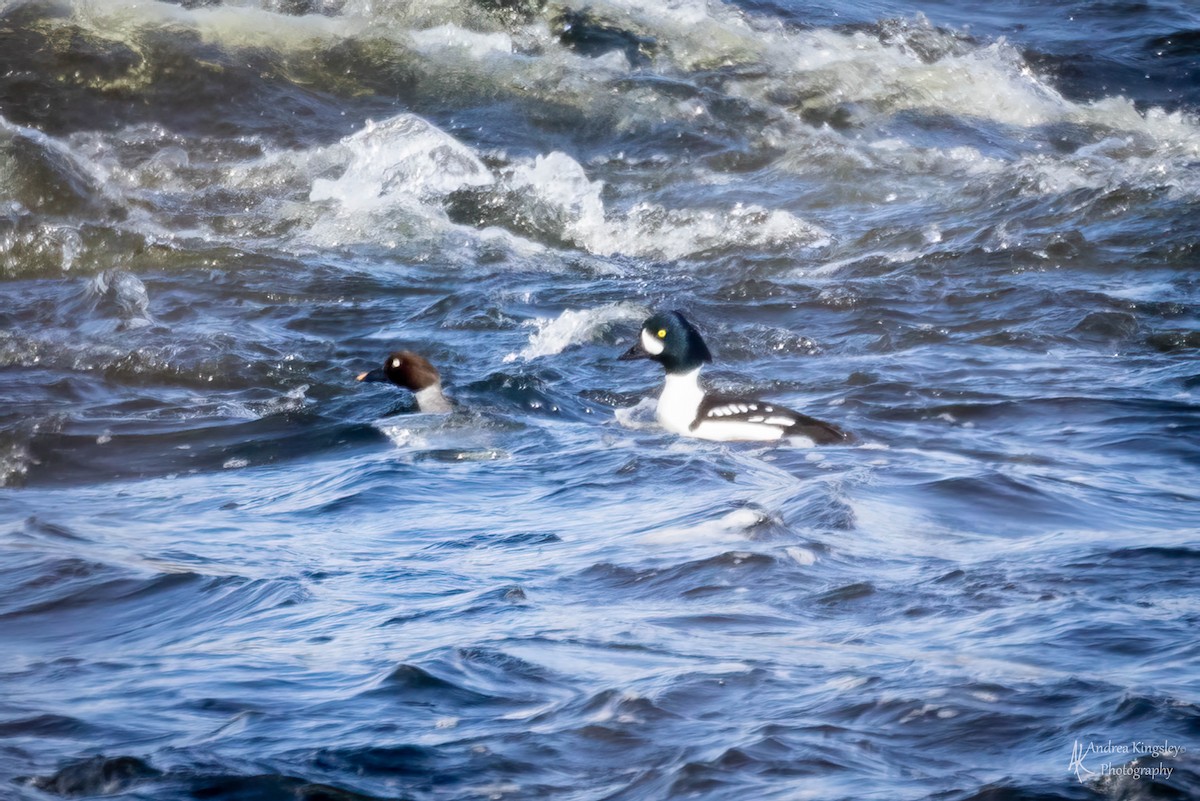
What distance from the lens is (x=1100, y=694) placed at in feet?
11.0

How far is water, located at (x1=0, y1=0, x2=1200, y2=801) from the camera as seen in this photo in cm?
337

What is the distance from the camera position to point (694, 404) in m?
7.49

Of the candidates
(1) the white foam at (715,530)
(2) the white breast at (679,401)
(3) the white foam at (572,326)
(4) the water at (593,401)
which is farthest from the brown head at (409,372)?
(1) the white foam at (715,530)

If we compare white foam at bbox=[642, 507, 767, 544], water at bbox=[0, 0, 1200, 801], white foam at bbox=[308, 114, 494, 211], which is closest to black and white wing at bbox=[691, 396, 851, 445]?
water at bbox=[0, 0, 1200, 801]

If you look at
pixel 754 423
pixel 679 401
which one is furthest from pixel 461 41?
pixel 754 423

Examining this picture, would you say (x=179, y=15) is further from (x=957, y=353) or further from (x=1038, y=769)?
(x=1038, y=769)

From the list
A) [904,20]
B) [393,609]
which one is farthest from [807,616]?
[904,20]

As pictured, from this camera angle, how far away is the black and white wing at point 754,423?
21.7 ft

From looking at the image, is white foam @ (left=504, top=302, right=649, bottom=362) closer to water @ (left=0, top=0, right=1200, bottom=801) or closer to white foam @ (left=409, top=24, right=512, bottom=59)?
water @ (left=0, top=0, right=1200, bottom=801)

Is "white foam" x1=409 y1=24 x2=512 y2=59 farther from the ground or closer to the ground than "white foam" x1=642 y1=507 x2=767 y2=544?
farther from the ground

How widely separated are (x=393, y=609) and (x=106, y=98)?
9651 mm

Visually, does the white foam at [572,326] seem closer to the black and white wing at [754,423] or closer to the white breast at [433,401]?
the white breast at [433,401]

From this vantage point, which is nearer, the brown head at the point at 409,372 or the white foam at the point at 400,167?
the brown head at the point at 409,372

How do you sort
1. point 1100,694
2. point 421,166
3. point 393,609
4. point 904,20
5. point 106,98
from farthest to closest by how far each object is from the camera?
1. point 904,20
2. point 106,98
3. point 421,166
4. point 393,609
5. point 1100,694
